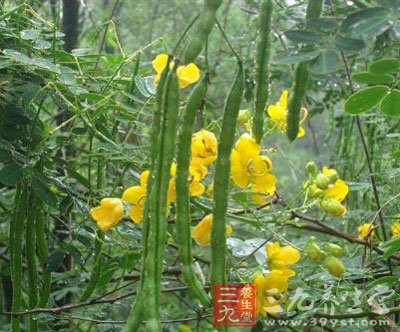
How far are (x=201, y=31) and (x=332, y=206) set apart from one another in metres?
0.49

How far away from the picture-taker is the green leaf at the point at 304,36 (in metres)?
0.93

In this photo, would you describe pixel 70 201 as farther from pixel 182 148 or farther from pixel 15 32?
pixel 182 148

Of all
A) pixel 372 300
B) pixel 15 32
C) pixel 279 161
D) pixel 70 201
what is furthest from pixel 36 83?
pixel 279 161

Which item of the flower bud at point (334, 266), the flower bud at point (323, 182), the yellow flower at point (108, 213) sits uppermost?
the flower bud at point (323, 182)

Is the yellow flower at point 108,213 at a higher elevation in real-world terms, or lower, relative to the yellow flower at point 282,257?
higher

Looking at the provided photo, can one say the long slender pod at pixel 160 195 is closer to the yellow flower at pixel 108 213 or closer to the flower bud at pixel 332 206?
the yellow flower at pixel 108 213

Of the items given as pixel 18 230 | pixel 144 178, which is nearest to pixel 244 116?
pixel 144 178

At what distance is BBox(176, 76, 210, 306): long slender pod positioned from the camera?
0.99 m

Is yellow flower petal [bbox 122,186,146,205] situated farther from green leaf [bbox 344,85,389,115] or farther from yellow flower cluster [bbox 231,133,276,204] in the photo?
green leaf [bbox 344,85,389,115]

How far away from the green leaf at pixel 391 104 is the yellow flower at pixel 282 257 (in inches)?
11.8

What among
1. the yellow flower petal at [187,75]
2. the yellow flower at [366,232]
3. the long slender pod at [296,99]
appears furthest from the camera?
the yellow flower at [366,232]

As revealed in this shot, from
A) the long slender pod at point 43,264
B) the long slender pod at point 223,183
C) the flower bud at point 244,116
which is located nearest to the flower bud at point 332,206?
the flower bud at point 244,116

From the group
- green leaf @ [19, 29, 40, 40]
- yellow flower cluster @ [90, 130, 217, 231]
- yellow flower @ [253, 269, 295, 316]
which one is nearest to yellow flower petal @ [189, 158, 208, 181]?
yellow flower cluster @ [90, 130, 217, 231]

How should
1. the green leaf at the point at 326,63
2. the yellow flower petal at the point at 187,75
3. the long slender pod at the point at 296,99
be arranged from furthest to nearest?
the yellow flower petal at the point at 187,75 → the long slender pod at the point at 296,99 → the green leaf at the point at 326,63
